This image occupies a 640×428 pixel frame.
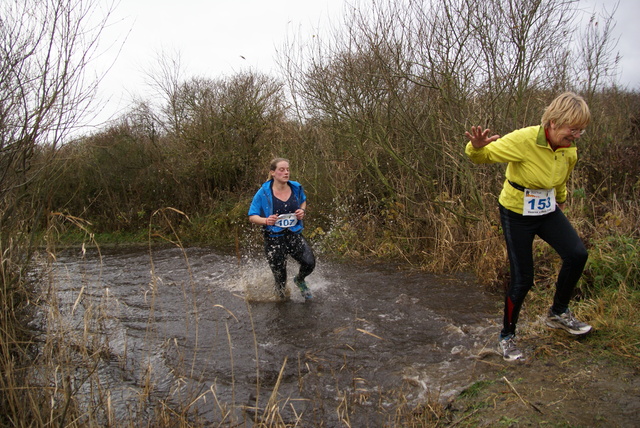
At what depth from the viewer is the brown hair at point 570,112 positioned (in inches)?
121

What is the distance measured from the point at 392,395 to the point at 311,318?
6.79ft

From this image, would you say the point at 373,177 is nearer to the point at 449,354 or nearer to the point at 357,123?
the point at 357,123

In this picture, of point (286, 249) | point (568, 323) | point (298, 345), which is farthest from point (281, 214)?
point (568, 323)

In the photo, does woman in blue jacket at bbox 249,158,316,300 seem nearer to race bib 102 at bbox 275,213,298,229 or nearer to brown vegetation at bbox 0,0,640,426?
race bib 102 at bbox 275,213,298,229

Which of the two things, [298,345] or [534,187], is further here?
[298,345]

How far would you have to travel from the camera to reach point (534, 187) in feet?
11.1

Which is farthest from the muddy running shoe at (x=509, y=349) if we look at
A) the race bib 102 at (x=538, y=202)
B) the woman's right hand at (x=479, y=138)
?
the woman's right hand at (x=479, y=138)

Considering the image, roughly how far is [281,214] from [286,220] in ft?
0.33

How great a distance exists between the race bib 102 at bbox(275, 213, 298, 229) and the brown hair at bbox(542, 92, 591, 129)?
3196 mm

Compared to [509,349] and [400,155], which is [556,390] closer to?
[509,349]

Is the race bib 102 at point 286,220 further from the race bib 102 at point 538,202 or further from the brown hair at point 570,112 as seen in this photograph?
the brown hair at point 570,112

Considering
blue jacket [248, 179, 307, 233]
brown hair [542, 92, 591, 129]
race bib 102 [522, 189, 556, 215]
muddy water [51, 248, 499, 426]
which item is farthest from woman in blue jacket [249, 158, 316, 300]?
brown hair [542, 92, 591, 129]

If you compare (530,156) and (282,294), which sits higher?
(530,156)

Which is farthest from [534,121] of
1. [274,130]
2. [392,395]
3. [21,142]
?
[274,130]
